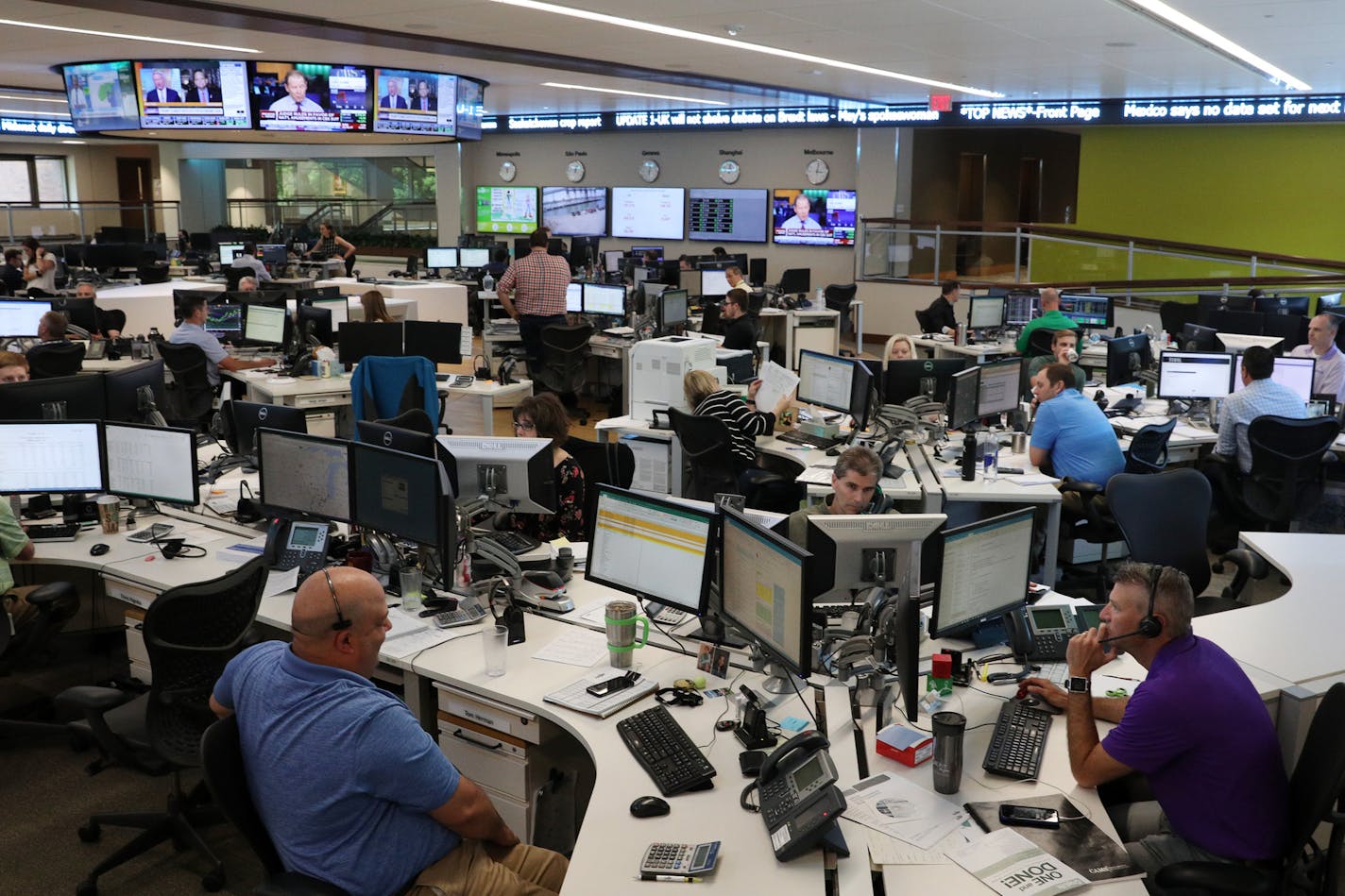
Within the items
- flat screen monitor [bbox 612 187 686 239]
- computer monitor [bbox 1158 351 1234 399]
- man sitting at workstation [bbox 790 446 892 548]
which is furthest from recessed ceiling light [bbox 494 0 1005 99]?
flat screen monitor [bbox 612 187 686 239]

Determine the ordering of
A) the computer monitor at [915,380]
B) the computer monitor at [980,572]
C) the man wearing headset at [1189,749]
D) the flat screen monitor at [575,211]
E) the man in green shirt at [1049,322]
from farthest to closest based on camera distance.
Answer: the flat screen monitor at [575,211] < the man in green shirt at [1049,322] < the computer monitor at [915,380] < the computer monitor at [980,572] < the man wearing headset at [1189,749]

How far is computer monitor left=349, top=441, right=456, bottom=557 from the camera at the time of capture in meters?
4.14

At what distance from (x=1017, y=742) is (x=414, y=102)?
9.90m

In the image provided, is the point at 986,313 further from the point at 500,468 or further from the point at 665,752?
the point at 665,752

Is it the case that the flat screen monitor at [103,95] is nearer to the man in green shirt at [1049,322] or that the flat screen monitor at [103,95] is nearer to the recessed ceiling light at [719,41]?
the recessed ceiling light at [719,41]

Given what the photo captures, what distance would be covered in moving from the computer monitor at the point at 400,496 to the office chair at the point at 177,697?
1.94 ft

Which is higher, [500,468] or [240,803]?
[500,468]

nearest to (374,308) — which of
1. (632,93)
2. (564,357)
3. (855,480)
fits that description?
(564,357)

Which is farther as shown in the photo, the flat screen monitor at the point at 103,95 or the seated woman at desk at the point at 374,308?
the flat screen monitor at the point at 103,95

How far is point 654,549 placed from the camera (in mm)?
3854

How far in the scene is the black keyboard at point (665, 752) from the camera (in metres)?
3.01

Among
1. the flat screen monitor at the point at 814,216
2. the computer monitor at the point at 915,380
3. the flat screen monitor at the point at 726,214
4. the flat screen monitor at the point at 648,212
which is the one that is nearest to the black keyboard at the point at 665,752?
the computer monitor at the point at 915,380

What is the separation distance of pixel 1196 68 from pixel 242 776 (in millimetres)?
10099

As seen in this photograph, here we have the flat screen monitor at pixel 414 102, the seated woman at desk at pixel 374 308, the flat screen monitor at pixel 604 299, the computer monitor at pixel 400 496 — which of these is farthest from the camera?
the flat screen monitor at pixel 604 299
